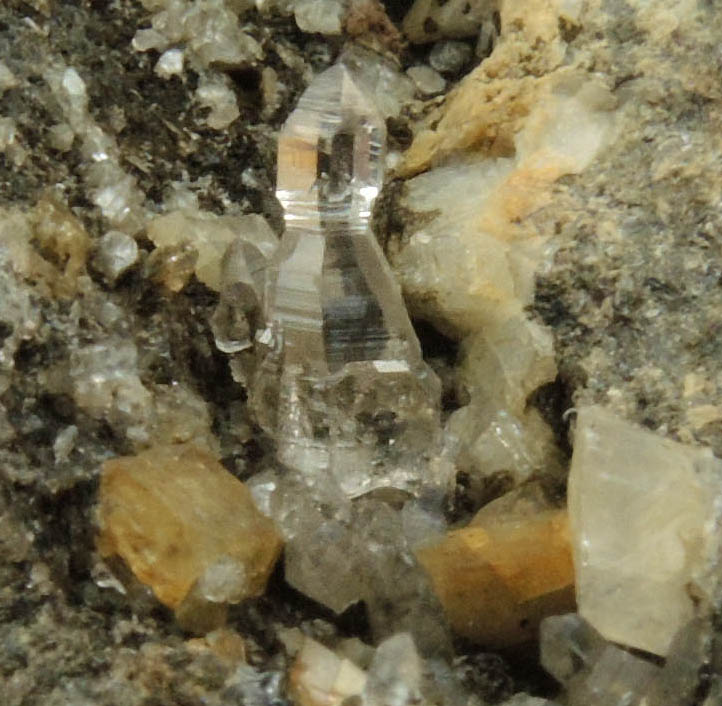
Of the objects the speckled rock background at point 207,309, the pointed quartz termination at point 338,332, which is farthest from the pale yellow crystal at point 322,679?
the pointed quartz termination at point 338,332

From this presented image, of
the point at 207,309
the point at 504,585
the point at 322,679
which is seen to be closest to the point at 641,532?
the point at 504,585

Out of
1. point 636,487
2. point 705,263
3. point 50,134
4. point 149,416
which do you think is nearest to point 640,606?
point 636,487

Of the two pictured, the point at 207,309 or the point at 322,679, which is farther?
the point at 207,309

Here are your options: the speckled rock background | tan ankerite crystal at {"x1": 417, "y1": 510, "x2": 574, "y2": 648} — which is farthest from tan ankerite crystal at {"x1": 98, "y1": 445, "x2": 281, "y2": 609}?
tan ankerite crystal at {"x1": 417, "y1": 510, "x2": 574, "y2": 648}

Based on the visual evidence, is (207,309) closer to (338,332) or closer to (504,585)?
(338,332)

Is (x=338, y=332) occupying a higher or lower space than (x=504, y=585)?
higher

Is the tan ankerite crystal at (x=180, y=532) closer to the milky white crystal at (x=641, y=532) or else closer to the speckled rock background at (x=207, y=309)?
the speckled rock background at (x=207, y=309)

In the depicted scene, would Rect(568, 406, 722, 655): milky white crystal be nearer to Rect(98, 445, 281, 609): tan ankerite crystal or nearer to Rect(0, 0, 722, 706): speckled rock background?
Rect(0, 0, 722, 706): speckled rock background
